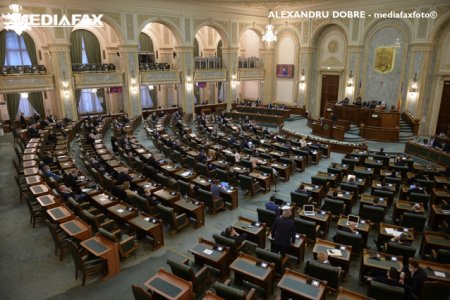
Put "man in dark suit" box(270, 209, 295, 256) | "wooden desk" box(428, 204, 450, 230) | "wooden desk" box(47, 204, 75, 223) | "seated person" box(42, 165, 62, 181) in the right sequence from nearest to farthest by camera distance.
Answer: "man in dark suit" box(270, 209, 295, 256), "wooden desk" box(47, 204, 75, 223), "wooden desk" box(428, 204, 450, 230), "seated person" box(42, 165, 62, 181)

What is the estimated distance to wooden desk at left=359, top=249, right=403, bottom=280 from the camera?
6.82 meters

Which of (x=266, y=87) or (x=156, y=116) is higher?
(x=266, y=87)

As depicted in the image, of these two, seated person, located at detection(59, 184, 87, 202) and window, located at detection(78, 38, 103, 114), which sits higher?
window, located at detection(78, 38, 103, 114)

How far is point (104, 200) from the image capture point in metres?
9.83

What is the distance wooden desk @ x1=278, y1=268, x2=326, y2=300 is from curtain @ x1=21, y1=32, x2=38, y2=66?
86.0ft

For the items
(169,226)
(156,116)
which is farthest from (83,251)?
(156,116)

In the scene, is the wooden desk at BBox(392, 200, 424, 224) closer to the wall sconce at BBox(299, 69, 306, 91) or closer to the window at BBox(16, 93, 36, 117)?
the wall sconce at BBox(299, 69, 306, 91)

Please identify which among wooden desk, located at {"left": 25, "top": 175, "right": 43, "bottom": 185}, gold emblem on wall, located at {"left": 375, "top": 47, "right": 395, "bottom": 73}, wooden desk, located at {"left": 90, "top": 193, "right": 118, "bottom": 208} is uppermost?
gold emblem on wall, located at {"left": 375, "top": 47, "right": 395, "bottom": 73}

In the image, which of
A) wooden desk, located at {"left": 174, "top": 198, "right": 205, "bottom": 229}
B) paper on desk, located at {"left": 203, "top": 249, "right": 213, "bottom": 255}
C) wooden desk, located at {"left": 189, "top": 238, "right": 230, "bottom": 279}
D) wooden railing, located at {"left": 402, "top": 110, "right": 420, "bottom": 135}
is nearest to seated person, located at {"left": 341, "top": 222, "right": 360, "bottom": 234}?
wooden desk, located at {"left": 189, "top": 238, "right": 230, "bottom": 279}

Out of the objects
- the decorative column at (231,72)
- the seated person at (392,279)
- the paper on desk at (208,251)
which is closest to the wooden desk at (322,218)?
the seated person at (392,279)

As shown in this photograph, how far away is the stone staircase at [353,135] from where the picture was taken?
19.7 metres

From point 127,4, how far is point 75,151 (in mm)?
11754

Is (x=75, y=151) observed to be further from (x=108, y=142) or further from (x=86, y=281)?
(x=86, y=281)

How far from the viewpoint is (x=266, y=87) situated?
32.3 meters
